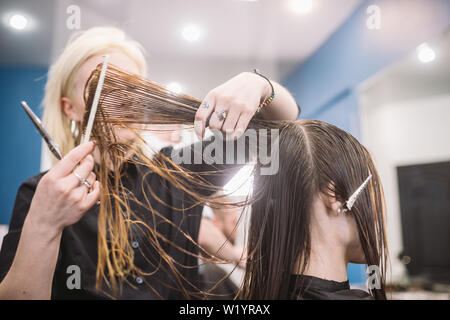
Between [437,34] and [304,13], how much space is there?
1.98 ft

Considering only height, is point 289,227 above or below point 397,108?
below

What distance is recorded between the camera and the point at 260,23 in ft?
3.10

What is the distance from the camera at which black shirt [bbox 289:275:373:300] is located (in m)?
0.55

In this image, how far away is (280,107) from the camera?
2.21ft

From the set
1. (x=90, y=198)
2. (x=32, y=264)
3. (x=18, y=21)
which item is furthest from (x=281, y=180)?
(x=18, y=21)

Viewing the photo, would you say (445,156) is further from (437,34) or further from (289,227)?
(289,227)

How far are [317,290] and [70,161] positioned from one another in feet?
1.57

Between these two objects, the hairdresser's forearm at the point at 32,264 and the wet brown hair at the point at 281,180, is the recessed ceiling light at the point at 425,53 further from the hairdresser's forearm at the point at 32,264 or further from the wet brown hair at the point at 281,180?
the hairdresser's forearm at the point at 32,264

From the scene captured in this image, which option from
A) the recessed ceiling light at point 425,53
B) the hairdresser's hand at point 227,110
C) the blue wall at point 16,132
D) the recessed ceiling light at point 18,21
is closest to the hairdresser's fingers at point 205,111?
the hairdresser's hand at point 227,110

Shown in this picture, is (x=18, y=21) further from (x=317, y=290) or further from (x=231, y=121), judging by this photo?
(x=317, y=290)

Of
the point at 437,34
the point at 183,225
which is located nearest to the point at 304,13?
the point at 437,34

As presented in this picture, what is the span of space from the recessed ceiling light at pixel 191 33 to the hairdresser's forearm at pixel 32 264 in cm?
68

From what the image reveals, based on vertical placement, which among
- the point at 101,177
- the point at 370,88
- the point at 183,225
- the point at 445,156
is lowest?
the point at 183,225
